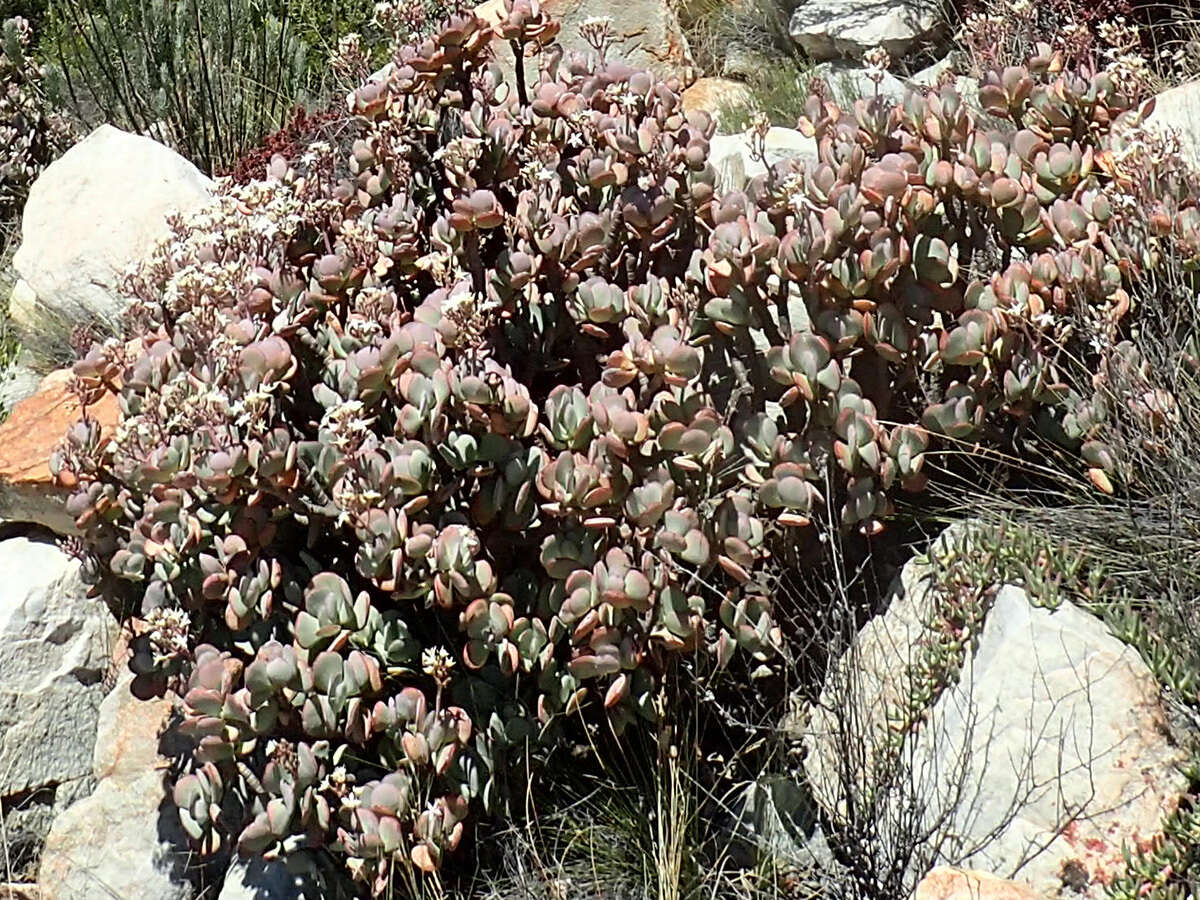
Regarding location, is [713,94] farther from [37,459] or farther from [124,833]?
[124,833]

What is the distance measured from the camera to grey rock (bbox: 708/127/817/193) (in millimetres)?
4189

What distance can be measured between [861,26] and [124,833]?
4306 mm

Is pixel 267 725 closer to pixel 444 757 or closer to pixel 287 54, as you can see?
pixel 444 757

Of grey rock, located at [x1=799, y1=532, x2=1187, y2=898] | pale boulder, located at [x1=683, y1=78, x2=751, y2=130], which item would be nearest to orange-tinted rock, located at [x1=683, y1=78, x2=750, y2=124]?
pale boulder, located at [x1=683, y1=78, x2=751, y2=130]

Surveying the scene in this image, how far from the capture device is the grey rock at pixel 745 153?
13.7 ft

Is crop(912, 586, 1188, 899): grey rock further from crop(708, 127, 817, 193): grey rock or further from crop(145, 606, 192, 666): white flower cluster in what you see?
crop(708, 127, 817, 193): grey rock

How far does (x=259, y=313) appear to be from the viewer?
2949mm

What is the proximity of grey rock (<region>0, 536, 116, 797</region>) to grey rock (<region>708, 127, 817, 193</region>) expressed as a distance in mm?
2127

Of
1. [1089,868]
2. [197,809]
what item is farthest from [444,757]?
[1089,868]

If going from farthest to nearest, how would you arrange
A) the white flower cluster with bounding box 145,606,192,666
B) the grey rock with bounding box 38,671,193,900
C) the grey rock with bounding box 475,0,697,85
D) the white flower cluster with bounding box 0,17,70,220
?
the grey rock with bounding box 475,0,697,85 → the white flower cluster with bounding box 0,17,70,220 → the grey rock with bounding box 38,671,193,900 → the white flower cluster with bounding box 145,606,192,666

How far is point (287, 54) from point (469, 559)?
159 inches

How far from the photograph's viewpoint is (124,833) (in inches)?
126

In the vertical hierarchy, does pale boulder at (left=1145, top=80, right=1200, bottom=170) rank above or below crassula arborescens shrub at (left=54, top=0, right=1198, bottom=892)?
below

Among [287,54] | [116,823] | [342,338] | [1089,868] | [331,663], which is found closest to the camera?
[1089,868]
